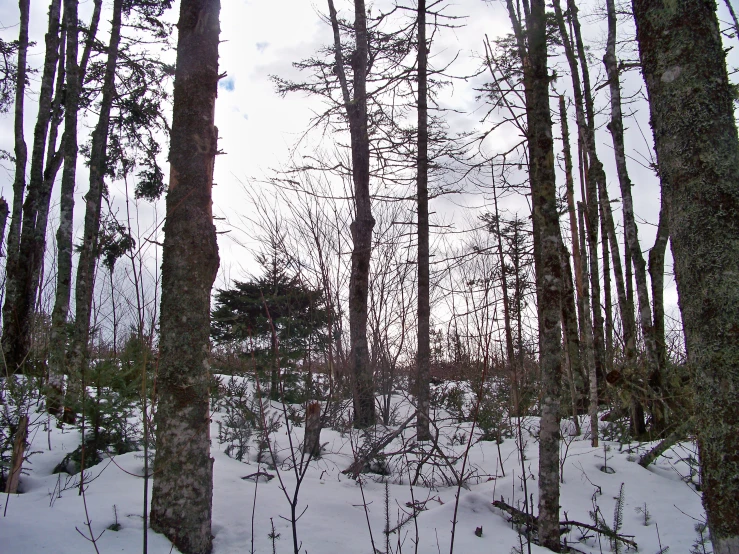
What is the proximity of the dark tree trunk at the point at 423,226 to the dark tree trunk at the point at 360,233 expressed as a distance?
2.91ft

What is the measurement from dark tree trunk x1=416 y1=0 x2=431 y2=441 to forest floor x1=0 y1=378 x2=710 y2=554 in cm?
155

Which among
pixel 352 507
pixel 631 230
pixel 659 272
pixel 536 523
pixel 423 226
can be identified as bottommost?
pixel 536 523

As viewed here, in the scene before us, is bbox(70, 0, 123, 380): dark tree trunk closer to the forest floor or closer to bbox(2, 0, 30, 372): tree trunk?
bbox(2, 0, 30, 372): tree trunk

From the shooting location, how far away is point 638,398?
5543 millimetres

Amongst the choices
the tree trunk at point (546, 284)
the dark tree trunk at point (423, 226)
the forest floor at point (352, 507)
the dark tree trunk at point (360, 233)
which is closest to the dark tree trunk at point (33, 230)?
the forest floor at point (352, 507)

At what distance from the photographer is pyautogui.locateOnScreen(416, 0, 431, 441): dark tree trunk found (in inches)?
266

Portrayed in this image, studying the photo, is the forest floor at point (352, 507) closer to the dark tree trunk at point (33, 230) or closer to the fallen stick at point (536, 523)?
the fallen stick at point (536, 523)

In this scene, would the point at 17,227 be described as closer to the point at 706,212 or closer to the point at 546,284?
the point at 546,284

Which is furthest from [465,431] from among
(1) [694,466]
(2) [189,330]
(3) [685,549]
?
(2) [189,330]

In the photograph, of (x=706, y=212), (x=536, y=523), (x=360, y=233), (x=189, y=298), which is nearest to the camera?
(x=706, y=212)

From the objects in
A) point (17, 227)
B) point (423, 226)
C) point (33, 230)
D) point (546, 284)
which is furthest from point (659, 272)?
point (17, 227)

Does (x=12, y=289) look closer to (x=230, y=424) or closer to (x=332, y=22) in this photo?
(x=230, y=424)

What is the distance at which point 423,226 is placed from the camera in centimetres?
720

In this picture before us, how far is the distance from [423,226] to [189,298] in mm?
4883
